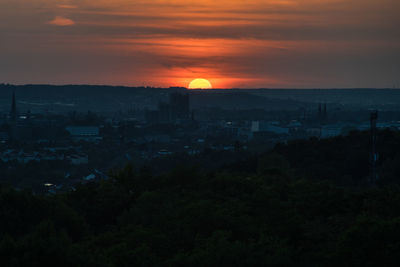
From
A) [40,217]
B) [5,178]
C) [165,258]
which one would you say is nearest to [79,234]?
[40,217]

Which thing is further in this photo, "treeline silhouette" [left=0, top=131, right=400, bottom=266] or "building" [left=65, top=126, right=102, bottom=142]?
"building" [left=65, top=126, right=102, bottom=142]

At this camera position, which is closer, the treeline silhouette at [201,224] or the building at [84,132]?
the treeline silhouette at [201,224]

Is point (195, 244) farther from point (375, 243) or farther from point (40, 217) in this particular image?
point (40, 217)

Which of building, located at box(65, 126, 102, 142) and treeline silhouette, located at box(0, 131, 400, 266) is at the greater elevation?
treeline silhouette, located at box(0, 131, 400, 266)

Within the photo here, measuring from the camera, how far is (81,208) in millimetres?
25922

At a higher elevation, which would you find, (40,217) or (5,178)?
(40,217)

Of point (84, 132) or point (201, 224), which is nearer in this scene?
point (201, 224)

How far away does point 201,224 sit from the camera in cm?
1980

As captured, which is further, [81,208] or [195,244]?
[81,208]

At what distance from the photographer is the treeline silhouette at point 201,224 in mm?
15602

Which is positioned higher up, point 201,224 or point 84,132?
point 201,224

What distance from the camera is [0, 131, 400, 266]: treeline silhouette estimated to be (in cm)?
1560

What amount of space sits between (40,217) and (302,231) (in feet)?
26.8

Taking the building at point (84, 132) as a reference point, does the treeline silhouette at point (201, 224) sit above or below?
above
